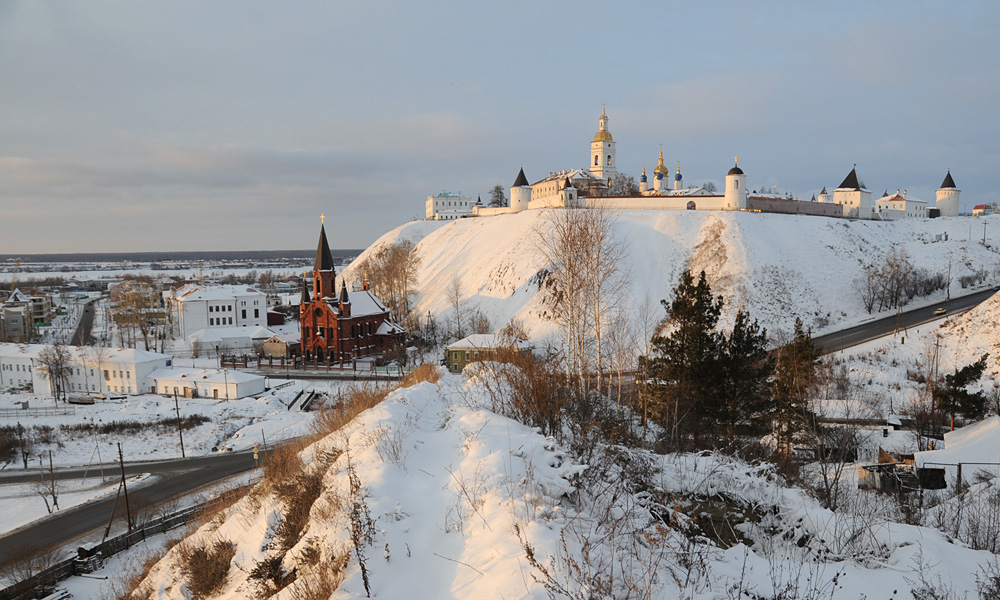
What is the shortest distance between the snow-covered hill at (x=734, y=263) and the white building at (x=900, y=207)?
9.68m

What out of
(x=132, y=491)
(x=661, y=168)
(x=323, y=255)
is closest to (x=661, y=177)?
(x=661, y=168)

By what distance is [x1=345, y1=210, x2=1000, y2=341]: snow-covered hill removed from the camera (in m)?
49.6

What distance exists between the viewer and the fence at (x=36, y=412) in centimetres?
3875

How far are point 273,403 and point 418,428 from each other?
3291cm

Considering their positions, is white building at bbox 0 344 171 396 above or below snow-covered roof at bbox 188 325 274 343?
below

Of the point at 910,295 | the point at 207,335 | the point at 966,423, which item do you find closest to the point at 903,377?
the point at 966,423

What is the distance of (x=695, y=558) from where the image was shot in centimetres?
569

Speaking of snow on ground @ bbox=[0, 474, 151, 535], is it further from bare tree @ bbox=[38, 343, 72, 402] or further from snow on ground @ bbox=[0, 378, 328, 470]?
bare tree @ bbox=[38, 343, 72, 402]

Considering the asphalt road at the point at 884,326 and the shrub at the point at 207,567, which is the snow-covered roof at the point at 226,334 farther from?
the asphalt road at the point at 884,326

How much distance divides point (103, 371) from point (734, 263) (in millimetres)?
56742

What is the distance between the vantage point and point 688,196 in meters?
68.1

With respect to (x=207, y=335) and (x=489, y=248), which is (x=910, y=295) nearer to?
(x=489, y=248)

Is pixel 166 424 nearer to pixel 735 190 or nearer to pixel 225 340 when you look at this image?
pixel 225 340

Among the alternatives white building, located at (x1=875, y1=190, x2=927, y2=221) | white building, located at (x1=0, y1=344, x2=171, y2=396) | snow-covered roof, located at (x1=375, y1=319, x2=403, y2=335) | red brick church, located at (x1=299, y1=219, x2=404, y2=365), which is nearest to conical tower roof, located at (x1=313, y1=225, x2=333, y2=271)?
red brick church, located at (x1=299, y1=219, x2=404, y2=365)
